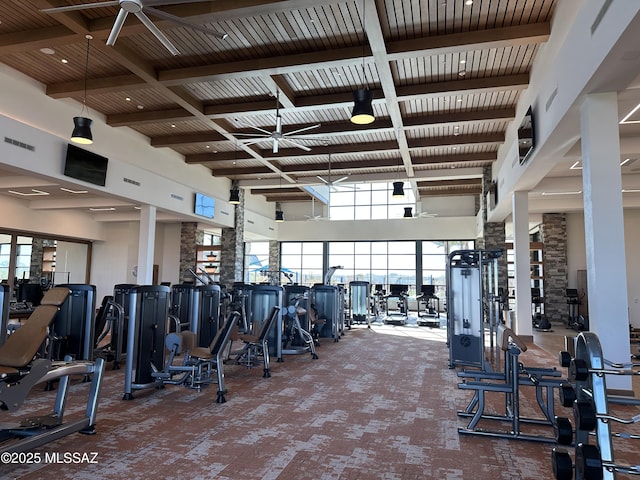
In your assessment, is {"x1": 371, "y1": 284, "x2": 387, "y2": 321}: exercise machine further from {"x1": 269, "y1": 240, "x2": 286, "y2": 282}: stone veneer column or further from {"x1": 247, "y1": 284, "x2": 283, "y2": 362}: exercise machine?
{"x1": 247, "y1": 284, "x2": 283, "y2": 362}: exercise machine

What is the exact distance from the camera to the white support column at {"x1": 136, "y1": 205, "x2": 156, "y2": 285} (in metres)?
10.1

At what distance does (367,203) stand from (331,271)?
27.5 feet

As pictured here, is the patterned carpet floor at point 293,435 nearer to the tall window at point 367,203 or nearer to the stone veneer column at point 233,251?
the stone veneer column at point 233,251

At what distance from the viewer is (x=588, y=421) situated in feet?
6.36

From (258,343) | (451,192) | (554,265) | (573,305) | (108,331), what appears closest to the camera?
→ (258,343)

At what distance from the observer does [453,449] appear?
3.21 m

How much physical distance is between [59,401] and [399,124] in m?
8.00

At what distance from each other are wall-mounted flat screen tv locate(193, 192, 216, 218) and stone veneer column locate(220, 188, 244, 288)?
155 centimetres

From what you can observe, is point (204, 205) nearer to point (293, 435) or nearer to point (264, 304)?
point (264, 304)

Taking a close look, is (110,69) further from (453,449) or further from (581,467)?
(581,467)

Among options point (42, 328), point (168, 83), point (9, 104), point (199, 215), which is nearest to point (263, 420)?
point (42, 328)

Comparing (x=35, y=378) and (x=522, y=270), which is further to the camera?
(x=522, y=270)

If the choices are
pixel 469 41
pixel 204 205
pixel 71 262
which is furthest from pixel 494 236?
pixel 71 262

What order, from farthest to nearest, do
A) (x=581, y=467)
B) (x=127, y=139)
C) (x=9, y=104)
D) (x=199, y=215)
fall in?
(x=199, y=215) < (x=127, y=139) < (x=9, y=104) < (x=581, y=467)
